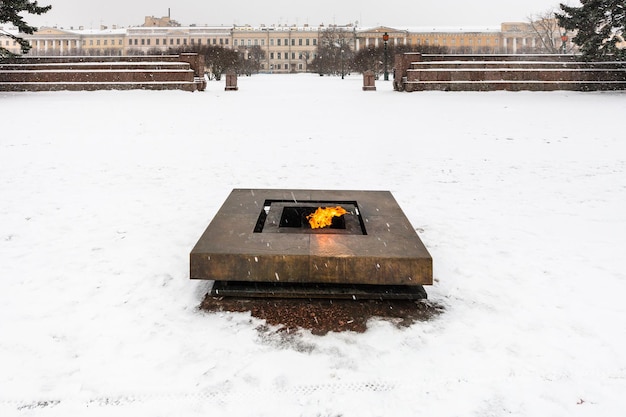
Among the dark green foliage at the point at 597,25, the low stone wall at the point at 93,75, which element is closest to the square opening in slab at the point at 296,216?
the low stone wall at the point at 93,75

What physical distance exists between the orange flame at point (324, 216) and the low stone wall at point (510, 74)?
1914cm

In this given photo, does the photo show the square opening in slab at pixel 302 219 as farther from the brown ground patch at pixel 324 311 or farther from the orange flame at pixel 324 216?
the brown ground patch at pixel 324 311

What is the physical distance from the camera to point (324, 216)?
3.93 meters

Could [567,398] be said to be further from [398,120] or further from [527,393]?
[398,120]

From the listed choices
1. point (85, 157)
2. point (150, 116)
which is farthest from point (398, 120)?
point (85, 157)

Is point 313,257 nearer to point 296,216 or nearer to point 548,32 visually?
point 296,216

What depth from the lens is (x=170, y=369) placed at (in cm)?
244

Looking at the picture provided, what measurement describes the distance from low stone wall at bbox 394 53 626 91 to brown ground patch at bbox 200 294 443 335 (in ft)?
65.9

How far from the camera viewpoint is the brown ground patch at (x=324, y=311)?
2881mm

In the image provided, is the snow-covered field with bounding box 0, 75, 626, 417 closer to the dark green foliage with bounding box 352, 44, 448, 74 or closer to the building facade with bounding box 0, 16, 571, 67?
the dark green foliage with bounding box 352, 44, 448, 74

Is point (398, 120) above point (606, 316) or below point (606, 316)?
above

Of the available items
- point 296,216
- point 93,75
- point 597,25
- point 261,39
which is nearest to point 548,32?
point 597,25

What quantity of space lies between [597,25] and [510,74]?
5.01 meters

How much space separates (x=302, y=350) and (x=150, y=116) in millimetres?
12770
